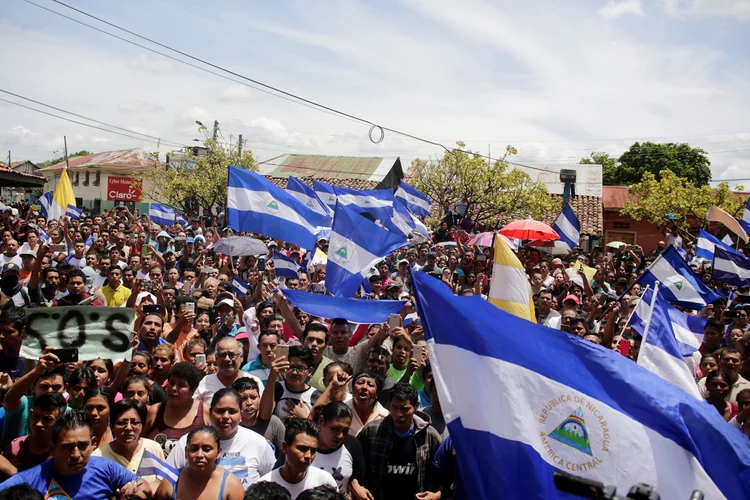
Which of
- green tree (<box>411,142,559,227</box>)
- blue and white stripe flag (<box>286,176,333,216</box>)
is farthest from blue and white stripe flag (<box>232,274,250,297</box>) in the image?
green tree (<box>411,142,559,227</box>)

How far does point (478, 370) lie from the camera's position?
3756mm

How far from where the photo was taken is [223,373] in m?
5.37

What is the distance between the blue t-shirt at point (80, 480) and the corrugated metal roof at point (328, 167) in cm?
3360

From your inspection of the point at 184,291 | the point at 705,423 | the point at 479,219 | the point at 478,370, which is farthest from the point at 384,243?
the point at 479,219

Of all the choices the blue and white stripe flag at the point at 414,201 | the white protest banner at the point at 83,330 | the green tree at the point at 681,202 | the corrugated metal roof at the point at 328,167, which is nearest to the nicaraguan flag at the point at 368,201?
the blue and white stripe flag at the point at 414,201

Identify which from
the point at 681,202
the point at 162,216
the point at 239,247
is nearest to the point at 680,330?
the point at 239,247

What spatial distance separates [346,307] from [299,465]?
333cm

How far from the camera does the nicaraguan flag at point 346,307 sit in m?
7.05

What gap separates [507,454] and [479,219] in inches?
953

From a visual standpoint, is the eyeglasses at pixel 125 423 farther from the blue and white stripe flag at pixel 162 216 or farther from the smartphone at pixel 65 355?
the blue and white stripe flag at pixel 162 216

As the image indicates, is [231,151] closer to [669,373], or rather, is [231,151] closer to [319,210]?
[319,210]

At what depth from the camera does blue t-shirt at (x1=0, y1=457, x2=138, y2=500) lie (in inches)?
146

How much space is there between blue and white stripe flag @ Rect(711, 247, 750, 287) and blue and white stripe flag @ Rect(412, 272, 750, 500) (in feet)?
30.1

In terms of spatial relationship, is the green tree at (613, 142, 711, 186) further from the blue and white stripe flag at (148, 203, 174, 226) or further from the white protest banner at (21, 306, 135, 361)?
the white protest banner at (21, 306, 135, 361)
